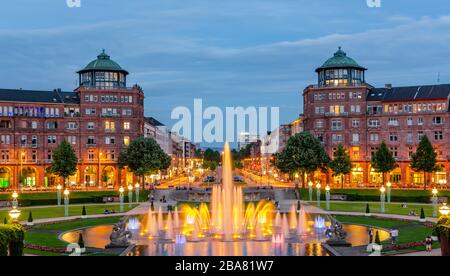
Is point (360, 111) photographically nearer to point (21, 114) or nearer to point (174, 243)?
point (21, 114)

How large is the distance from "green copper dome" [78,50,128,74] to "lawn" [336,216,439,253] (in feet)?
233

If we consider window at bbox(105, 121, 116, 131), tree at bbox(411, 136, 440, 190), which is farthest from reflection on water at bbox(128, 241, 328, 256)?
window at bbox(105, 121, 116, 131)

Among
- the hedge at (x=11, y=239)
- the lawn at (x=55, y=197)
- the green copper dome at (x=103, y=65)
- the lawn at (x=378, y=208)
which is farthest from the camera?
the green copper dome at (x=103, y=65)

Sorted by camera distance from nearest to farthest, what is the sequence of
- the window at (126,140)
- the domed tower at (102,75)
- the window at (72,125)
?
1. the window at (72,125)
2. the domed tower at (102,75)
3. the window at (126,140)

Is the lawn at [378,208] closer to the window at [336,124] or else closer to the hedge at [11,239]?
the window at [336,124]

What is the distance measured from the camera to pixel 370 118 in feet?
392

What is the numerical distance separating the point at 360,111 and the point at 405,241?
77483 millimetres

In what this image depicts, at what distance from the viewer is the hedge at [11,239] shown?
29.3 meters

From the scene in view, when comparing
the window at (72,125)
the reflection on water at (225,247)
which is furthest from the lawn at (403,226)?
the window at (72,125)

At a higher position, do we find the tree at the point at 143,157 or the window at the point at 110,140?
the window at the point at 110,140

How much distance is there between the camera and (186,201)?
89.6 metres

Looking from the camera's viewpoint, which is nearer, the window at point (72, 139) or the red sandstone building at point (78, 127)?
the red sandstone building at point (78, 127)

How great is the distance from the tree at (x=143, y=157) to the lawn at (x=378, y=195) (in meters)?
27.2
